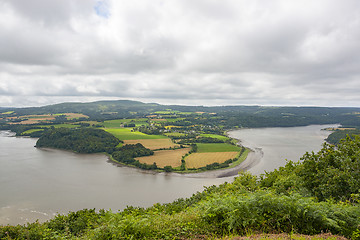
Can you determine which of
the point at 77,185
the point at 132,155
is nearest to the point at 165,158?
the point at 132,155

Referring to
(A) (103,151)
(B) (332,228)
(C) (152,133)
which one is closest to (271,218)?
(B) (332,228)

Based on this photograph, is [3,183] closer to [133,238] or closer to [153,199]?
[153,199]

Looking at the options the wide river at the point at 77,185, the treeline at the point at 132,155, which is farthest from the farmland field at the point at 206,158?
the treeline at the point at 132,155

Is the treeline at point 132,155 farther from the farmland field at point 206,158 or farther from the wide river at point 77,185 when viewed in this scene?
the farmland field at point 206,158

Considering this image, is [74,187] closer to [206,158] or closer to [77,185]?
[77,185]

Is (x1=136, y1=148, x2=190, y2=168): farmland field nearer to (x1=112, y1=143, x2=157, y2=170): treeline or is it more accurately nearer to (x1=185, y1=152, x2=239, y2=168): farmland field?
(x1=112, y1=143, x2=157, y2=170): treeline

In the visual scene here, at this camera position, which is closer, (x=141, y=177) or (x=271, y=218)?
(x=271, y=218)
